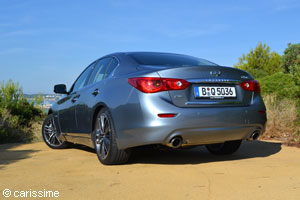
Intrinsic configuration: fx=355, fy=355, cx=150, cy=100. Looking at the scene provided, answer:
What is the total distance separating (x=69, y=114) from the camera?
239 inches

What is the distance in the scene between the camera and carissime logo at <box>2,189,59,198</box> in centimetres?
325

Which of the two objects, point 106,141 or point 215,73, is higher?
point 215,73

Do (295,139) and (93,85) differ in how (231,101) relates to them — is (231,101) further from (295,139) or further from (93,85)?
(295,139)

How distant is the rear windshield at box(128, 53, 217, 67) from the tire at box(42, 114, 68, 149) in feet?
8.91

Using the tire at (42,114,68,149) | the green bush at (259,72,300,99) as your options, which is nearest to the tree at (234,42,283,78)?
the green bush at (259,72,300,99)

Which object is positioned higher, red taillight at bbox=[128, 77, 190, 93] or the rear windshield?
the rear windshield

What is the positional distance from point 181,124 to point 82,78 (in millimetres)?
2879

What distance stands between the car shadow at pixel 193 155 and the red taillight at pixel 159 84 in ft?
2.84

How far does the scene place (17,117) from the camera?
1062cm

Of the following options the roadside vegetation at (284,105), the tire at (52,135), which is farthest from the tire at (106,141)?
the roadside vegetation at (284,105)

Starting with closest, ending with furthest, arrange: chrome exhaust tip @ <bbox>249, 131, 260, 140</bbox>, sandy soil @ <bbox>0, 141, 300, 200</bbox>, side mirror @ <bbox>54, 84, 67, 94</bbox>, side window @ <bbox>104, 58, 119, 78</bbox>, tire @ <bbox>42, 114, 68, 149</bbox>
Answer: sandy soil @ <bbox>0, 141, 300, 200</bbox>, chrome exhaust tip @ <bbox>249, 131, 260, 140</bbox>, side window @ <bbox>104, 58, 119, 78</bbox>, side mirror @ <bbox>54, 84, 67, 94</bbox>, tire @ <bbox>42, 114, 68, 149</bbox>

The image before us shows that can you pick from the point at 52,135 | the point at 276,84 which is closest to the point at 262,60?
the point at 276,84

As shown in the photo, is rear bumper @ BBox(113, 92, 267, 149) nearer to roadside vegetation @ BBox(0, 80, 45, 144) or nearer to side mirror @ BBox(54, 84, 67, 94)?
side mirror @ BBox(54, 84, 67, 94)

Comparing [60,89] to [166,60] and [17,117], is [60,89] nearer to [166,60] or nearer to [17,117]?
[166,60]
